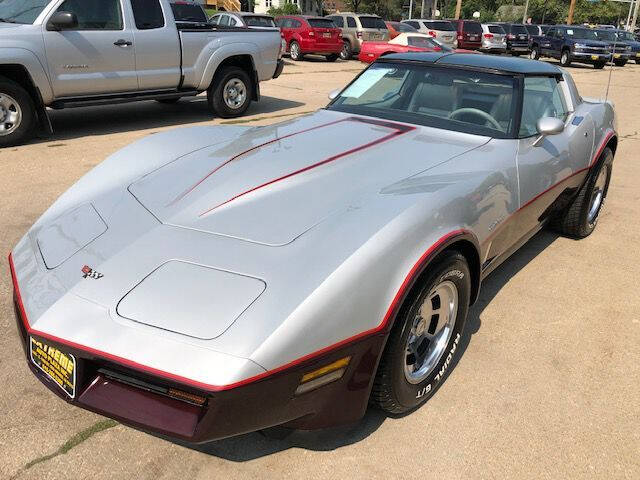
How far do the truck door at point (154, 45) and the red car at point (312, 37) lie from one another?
12.3m

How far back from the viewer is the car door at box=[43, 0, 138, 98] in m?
6.70

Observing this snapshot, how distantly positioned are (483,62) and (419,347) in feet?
7.05

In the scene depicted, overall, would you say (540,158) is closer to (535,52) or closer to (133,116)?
(133,116)

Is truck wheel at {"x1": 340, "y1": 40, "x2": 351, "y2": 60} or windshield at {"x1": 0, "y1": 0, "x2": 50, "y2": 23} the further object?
truck wheel at {"x1": 340, "y1": 40, "x2": 351, "y2": 60}

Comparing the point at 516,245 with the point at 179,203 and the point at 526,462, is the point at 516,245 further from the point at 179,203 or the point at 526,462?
the point at 179,203

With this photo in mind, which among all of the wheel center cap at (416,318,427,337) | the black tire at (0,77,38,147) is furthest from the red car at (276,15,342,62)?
the wheel center cap at (416,318,427,337)

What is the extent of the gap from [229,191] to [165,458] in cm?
114

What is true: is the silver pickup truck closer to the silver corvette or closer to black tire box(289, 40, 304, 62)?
the silver corvette

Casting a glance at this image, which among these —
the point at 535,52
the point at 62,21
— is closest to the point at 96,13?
the point at 62,21

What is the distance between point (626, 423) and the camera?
8.15 feet

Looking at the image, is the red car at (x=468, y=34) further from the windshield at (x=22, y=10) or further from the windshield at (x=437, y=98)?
the windshield at (x=437, y=98)

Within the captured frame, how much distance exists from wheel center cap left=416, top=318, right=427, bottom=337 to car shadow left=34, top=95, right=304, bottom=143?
6.21 meters

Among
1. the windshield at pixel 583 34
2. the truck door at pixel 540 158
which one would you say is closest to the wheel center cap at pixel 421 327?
the truck door at pixel 540 158

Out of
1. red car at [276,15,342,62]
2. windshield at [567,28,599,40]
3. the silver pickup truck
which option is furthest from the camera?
windshield at [567,28,599,40]
